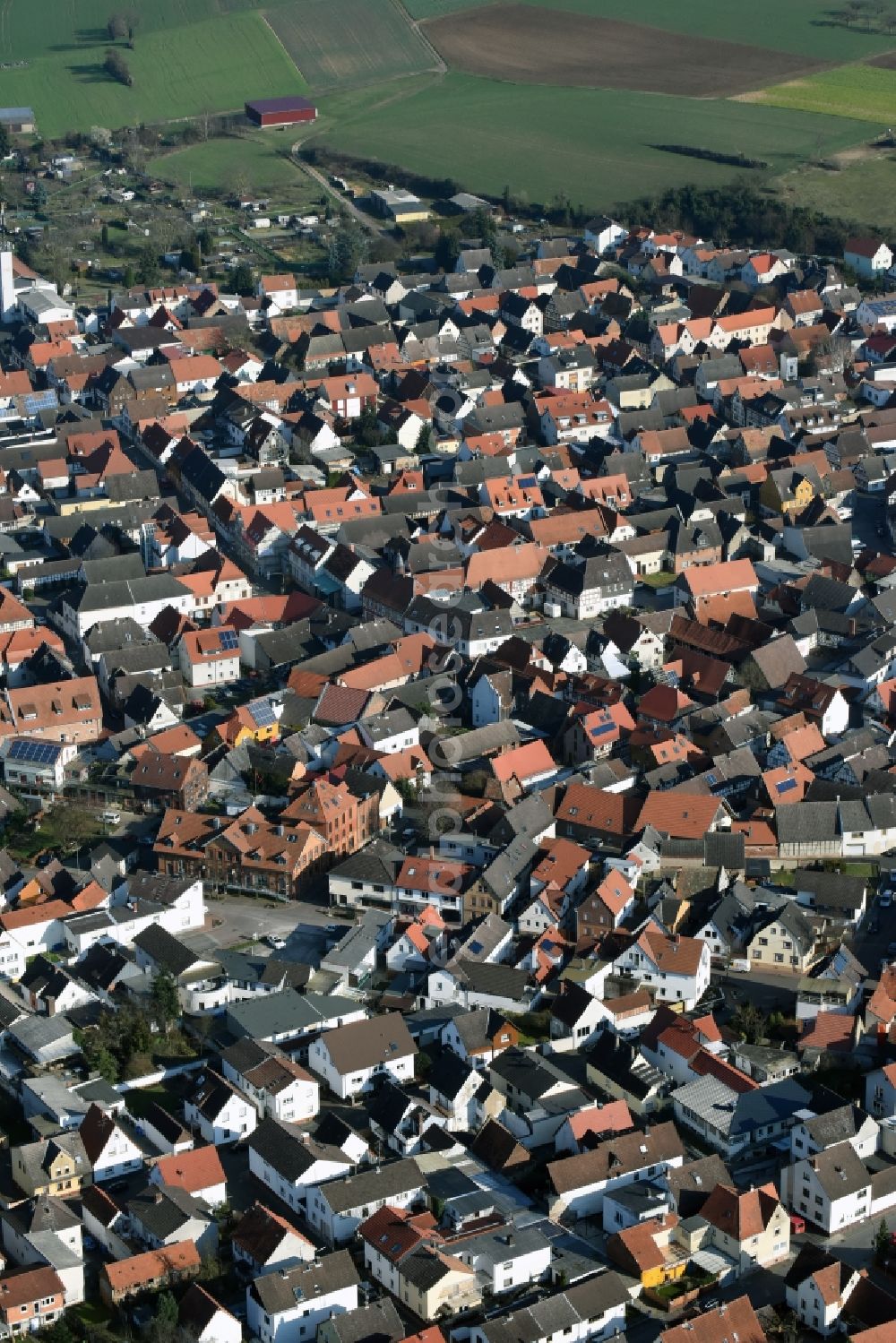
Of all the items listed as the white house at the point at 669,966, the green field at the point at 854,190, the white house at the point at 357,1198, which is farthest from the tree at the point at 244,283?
the white house at the point at 357,1198

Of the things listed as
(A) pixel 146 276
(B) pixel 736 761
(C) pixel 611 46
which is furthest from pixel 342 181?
(B) pixel 736 761

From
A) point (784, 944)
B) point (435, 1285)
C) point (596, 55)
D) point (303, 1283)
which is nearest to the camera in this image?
point (303, 1283)

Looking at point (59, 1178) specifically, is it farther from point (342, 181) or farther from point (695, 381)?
point (342, 181)

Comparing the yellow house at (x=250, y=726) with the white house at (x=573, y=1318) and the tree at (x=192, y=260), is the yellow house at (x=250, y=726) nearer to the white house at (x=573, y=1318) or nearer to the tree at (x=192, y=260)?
the white house at (x=573, y=1318)

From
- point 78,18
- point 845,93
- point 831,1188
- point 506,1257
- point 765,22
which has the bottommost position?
point 831,1188

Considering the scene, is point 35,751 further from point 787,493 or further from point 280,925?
point 787,493

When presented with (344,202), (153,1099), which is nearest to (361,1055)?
(153,1099)
